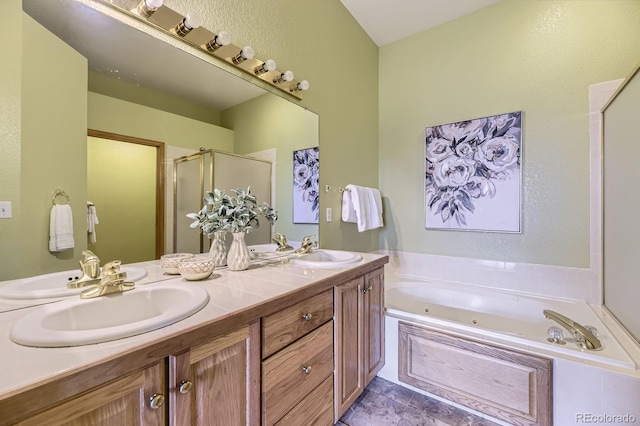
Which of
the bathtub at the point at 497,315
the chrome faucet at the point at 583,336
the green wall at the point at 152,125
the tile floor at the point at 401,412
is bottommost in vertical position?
the tile floor at the point at 401,412

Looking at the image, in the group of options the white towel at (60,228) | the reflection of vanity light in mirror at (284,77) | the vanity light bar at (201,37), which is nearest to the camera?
the white towel at (60,228)

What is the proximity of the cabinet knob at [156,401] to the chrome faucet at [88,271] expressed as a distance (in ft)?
1.70

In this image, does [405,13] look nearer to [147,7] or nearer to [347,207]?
[347,207]

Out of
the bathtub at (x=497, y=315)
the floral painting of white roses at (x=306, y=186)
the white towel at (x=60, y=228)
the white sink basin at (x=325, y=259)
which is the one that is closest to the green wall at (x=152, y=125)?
the white towel at (x=60, y=228)

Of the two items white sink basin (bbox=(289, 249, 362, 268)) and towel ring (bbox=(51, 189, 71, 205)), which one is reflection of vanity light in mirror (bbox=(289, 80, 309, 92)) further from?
towel ring (bbox=(51, 189, 71, 205))

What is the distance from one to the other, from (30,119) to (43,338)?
2.19 feet

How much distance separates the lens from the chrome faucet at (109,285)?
2.74ft

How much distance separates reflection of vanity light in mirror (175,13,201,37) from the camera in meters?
1.15

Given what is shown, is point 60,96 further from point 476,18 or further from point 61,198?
point 476,18

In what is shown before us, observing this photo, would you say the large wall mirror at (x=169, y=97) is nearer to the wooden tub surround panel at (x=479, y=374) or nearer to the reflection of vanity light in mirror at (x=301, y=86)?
the reflection of vanity light in mirror at (x=301, y=86)

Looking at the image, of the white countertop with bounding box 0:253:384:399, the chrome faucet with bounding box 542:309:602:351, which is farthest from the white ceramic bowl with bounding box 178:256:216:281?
the chrome faucet with bounding box 542:309:602:351

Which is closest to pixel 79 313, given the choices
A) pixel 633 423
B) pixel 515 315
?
pixel 633 423

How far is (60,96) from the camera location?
864 mm

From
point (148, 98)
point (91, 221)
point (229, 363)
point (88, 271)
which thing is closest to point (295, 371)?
point (229, 363)
